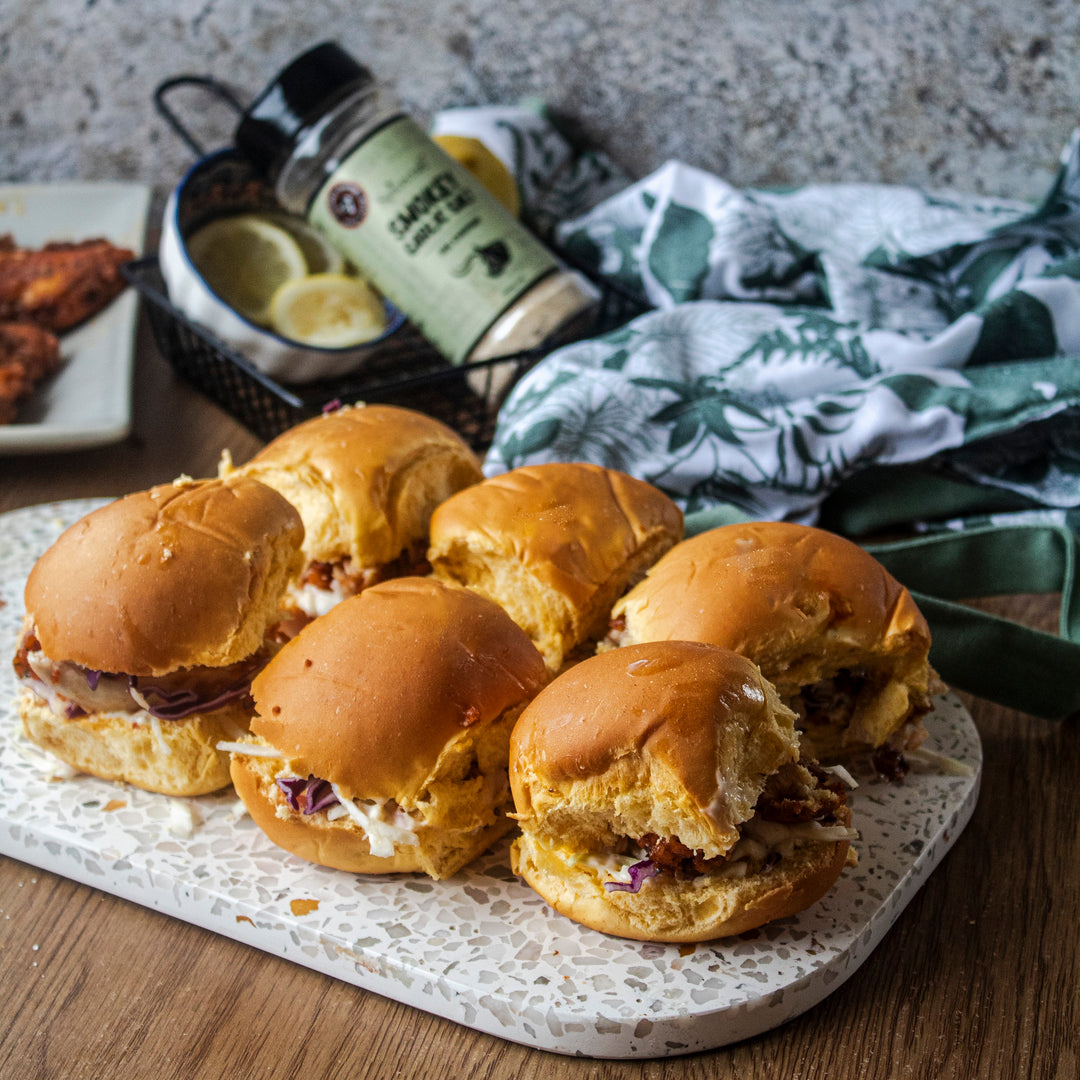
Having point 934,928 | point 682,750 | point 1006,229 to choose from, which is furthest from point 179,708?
point 1006,229

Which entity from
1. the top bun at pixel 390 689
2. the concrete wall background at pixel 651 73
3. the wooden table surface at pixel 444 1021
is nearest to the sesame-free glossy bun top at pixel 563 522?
the top bun at pixel 390 689

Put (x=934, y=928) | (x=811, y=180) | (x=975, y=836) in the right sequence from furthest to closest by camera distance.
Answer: (x=811, y=180) < (x=975, y=836) < (x=934, y=928)

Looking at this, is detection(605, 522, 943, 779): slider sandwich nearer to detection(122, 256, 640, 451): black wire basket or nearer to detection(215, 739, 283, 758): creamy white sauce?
detection(215, 739, 283, 758): creamy white sauce

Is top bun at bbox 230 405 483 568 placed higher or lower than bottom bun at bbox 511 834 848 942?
higher

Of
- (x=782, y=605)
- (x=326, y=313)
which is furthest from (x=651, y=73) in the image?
(x=782, y=605)

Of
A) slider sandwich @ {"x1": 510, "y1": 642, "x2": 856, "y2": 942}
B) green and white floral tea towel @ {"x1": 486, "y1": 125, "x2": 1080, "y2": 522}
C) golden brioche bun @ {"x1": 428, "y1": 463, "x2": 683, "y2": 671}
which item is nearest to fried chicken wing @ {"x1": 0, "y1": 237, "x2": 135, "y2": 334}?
green and white floral tea towel @ {"x1": 486, "y1": 125, "x2": 1080, "y2": 522}

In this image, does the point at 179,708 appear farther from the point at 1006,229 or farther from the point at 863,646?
the point at 1006,229
